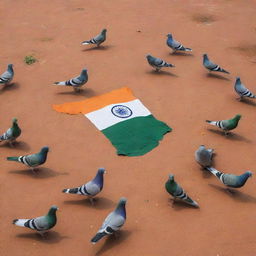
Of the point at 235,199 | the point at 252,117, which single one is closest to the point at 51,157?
the point at 235,199

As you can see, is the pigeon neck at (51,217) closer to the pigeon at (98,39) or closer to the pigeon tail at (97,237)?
the pigeon tail at (97,237)

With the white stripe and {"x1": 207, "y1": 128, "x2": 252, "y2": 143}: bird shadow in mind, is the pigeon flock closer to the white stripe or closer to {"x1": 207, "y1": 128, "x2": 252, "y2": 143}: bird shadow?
{"x1": 207, "y1": 128, "x2": 252, "y2": 143}: bird shadow

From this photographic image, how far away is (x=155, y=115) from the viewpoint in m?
10.0

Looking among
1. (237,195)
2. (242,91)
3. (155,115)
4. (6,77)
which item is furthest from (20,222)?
(242,91)

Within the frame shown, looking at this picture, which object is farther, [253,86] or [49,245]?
[253,86]

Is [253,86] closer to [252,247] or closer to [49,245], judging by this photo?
[252,247]

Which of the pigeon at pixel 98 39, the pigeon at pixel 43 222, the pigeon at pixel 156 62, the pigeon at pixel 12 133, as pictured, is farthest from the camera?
the pigeon at pixel 98 39

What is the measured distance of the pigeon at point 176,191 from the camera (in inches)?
281

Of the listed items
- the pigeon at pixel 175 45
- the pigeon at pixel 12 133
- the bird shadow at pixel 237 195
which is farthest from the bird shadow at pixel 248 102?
→ the pigeon at pixel 12 133

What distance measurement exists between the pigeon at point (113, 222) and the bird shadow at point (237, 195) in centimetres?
229

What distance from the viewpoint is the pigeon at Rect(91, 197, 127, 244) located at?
6.33 m

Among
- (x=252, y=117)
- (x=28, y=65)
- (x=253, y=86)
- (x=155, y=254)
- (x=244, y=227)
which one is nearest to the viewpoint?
(x=155, y=254)

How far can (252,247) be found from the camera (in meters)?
6.59

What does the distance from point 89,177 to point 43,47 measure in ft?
22.9
